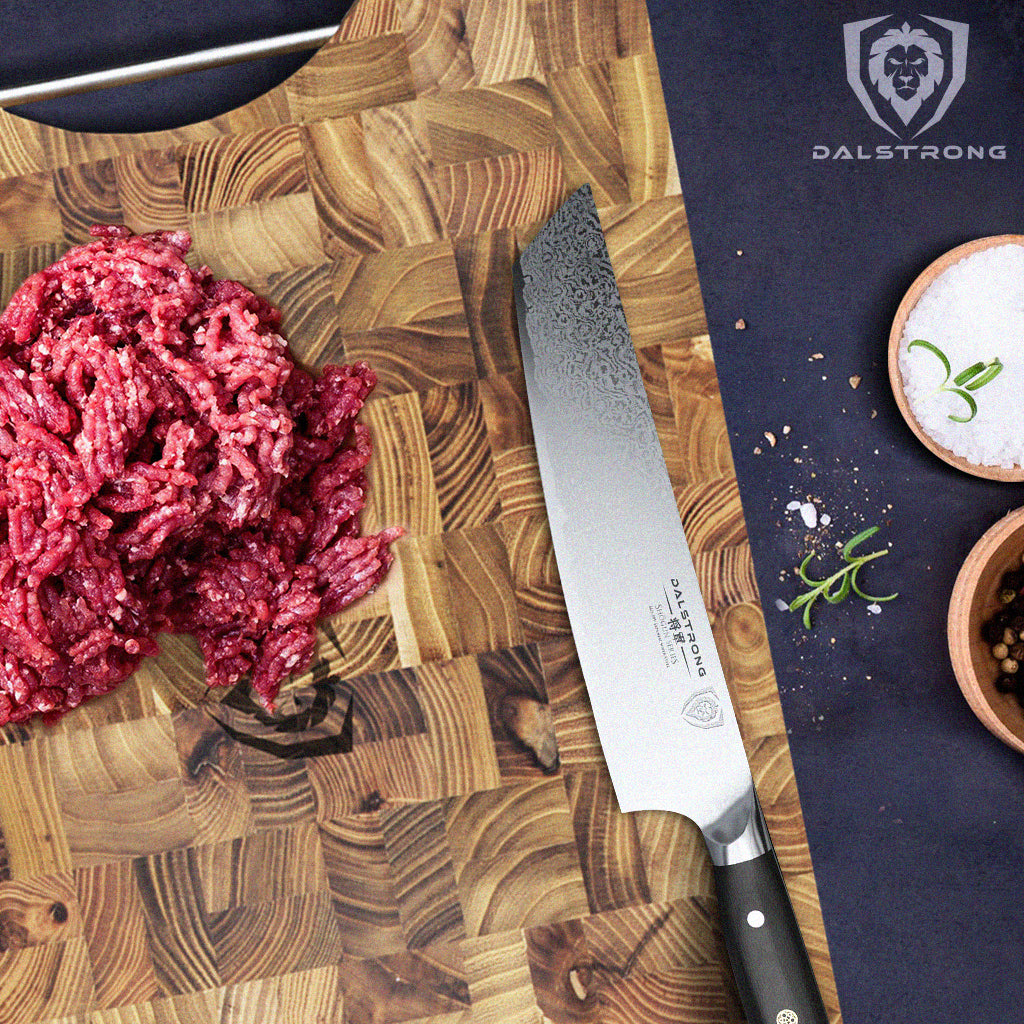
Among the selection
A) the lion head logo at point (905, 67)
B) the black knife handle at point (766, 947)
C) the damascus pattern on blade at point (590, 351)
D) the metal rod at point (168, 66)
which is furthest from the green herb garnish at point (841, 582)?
the metal rod at point (168, 66)

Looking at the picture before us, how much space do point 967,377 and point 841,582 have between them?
2.25 ft

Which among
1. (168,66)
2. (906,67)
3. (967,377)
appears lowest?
(967,377)

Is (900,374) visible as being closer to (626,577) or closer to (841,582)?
(841,582)

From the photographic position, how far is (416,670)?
262 centimetres

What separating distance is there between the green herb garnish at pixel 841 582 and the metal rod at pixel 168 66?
6.98 ft

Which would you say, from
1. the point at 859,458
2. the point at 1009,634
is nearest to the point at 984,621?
the point at 1009,634

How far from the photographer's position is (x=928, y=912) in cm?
268

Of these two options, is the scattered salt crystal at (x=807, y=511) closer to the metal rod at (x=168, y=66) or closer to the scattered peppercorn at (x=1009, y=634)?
the scattered peppercorn at (x=1009, y=634)

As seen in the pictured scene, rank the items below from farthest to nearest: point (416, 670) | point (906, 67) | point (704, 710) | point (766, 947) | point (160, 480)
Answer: point (906, 67)
point (416, 670)
point (704, 710)
point (766, 947)
point (160, 480)

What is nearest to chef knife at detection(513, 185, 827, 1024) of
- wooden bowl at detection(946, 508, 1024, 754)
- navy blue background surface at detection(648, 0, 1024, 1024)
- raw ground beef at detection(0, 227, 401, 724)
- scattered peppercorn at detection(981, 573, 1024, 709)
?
navy blue background surface at detection(648, 0, 1024, 1024)

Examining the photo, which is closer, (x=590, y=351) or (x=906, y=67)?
(x=590, y=351)

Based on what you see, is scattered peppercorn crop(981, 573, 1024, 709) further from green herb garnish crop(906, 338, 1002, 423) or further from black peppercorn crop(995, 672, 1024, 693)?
green herb garnish crop(906, 338, 1002, 423)

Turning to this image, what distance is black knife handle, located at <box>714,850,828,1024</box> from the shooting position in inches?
93.7

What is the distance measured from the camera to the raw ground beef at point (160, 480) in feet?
7.51
